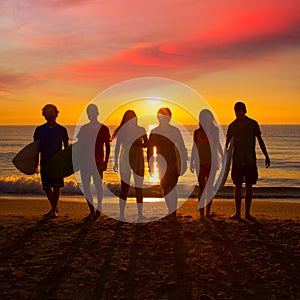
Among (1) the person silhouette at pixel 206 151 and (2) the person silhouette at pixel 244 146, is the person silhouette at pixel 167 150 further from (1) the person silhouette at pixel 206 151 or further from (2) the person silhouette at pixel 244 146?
(2) the person silhouette at pixel 244 146

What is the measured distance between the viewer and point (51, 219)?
8.30 m

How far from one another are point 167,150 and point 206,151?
71 centimetres

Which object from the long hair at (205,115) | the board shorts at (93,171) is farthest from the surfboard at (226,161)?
the board shorts at (93,171)

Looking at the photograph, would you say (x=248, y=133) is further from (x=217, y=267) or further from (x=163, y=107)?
(x=217, y=267)

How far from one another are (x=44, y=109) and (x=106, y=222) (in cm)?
223

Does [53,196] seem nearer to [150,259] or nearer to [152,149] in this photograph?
[152,149]

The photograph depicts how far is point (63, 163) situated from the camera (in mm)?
8203

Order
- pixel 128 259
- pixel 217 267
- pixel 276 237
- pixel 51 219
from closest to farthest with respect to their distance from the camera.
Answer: pixel 217 267, pixel 128 259, pixel 276 237, pixel 51 219

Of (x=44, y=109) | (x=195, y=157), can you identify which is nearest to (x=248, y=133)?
(x=195, y=157)

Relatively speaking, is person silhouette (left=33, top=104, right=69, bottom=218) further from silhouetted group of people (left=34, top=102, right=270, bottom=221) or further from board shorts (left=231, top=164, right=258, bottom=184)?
board shorts (left=231, top=164, right=258, bottom=184)

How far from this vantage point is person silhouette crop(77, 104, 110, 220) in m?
8.00

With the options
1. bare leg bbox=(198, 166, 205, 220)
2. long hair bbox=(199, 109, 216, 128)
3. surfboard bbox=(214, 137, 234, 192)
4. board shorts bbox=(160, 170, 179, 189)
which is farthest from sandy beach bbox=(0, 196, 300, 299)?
long hair bbox=(199, 109, 216, 128)

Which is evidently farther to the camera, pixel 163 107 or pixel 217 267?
pixel 163 107

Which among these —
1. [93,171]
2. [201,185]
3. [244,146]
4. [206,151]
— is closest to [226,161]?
[206,151]
